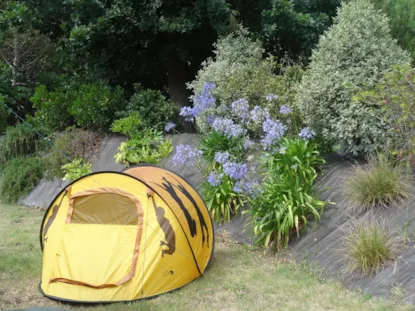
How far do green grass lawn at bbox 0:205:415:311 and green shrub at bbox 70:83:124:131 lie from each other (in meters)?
5.09

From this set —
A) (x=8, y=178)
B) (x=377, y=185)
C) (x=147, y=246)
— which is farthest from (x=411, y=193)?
(x=8, y=178)

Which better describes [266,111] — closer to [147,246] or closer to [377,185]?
[377,185]

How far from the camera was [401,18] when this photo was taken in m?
12.0

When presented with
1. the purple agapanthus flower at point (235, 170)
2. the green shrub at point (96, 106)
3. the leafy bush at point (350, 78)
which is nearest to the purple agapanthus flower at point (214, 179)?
the purple agapanthus flower at point (235, 170)

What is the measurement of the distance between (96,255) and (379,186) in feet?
11.3

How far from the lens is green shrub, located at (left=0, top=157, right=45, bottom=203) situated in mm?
12703

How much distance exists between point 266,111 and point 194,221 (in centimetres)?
252

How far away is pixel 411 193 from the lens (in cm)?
664

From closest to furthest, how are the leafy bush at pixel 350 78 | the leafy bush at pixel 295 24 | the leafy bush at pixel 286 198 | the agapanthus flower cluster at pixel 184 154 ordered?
1. the leafy bush at pixel 286 198
2. the leafy bush at pixel 350 78
3. the agapanthus flower cluster at pixel 184 154
4. the leafy bush at pixel 295 24

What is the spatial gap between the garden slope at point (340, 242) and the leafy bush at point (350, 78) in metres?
0.56

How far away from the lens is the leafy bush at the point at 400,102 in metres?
6.70

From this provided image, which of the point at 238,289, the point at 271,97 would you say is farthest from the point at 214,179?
the point at 238,289

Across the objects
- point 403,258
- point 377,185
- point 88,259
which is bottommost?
point 88,259

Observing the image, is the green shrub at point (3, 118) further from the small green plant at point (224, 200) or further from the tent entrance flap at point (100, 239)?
the tent entrance flap at point (100, 239)
